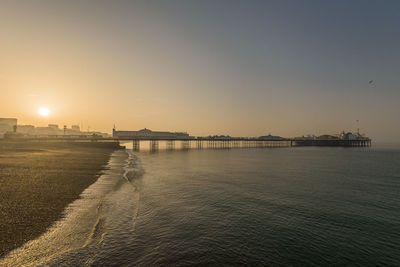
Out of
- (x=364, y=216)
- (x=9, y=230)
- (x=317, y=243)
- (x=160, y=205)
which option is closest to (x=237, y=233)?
(x=317, y=243)

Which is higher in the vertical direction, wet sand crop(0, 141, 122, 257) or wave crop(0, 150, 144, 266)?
wet sand crop(0, 141, 122, 257)

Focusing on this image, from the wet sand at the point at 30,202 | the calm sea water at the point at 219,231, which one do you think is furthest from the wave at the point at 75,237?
the wet sand at the point at 30,202

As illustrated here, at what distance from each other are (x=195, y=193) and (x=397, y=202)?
1656 centimetres

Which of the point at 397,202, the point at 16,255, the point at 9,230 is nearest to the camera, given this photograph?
the point at 16,255

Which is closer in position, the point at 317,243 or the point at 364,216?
the point at 317,243

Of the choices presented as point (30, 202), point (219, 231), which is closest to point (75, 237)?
point (30, 202)

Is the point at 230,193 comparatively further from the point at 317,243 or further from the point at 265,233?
the point at 317,243

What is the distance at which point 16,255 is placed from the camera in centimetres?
723

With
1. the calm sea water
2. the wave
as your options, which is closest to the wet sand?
the wave

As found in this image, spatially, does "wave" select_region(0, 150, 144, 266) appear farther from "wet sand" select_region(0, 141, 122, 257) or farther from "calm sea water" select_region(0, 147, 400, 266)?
"wet sand" select_region(0, 141, 122, 257)

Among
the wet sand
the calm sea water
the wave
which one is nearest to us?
the wave

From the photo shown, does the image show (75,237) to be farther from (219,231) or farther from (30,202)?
(219,231)

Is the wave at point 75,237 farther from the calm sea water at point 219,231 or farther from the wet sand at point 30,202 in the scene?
the wet sand at point 30,202

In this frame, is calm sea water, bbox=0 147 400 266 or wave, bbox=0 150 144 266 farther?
calm sea water, bbox=0 147 400 266
